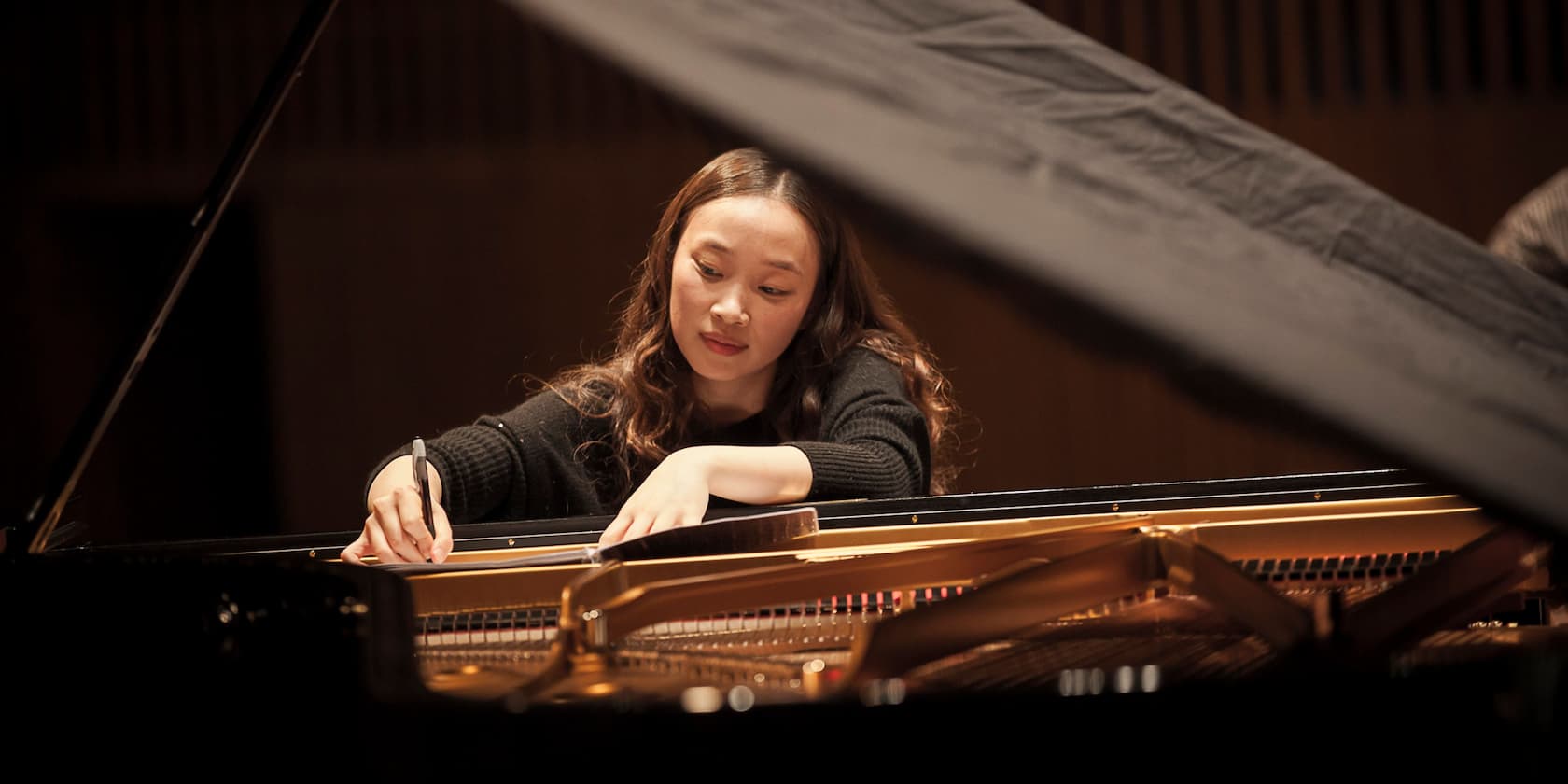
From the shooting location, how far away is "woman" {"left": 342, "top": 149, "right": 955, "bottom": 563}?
6.31 feet

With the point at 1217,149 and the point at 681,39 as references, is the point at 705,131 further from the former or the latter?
the point at 1217,149

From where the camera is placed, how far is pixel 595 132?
4191mm

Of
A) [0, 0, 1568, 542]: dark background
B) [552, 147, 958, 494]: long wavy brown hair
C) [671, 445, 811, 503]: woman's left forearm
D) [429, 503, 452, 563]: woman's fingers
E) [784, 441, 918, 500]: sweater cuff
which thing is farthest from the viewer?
[0, 0, 1568, 542]: dark background

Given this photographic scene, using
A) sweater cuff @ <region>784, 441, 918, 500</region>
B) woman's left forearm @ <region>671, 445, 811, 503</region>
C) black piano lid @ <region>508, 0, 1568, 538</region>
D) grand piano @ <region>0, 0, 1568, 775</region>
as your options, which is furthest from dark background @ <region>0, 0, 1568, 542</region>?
black piano lid @ <region>508, 0, 1568, 538</region>

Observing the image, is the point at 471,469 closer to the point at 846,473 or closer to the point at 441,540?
the point at 441,540

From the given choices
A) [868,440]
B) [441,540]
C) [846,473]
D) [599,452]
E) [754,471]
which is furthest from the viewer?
[599,452]

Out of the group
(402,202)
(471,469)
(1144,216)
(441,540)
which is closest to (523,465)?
(471,469)

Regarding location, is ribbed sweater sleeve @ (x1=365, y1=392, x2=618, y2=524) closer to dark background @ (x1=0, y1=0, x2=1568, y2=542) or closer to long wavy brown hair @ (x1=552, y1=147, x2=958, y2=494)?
long wavy brown hair @ (x1=552, y1=147, x2=958, y2=494)

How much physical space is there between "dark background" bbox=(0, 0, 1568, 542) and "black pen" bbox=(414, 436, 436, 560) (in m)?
2.43

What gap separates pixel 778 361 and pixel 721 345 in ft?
0.52

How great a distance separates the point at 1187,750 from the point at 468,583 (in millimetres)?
745

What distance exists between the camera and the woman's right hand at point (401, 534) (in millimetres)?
1509

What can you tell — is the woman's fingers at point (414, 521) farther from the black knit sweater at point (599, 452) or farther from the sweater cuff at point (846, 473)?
the sweater cuff at point (846, 473)

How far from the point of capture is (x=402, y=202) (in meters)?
4.07
